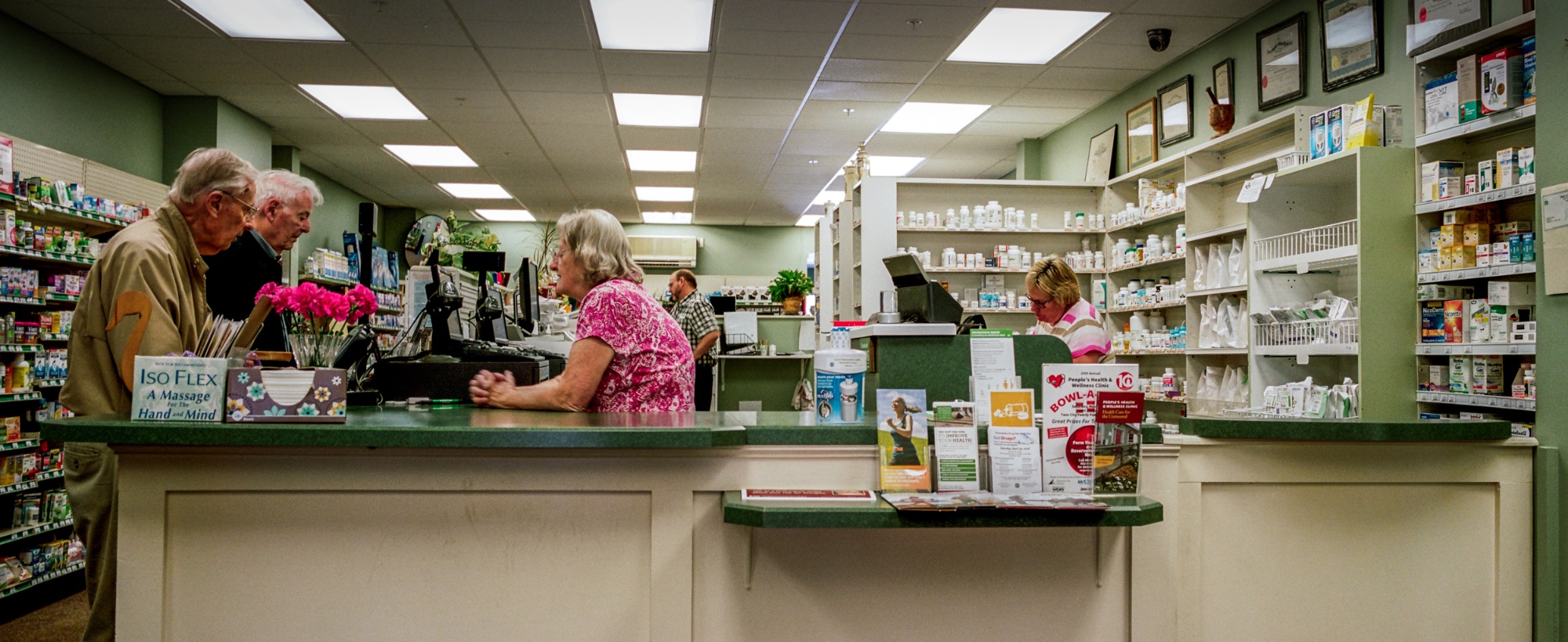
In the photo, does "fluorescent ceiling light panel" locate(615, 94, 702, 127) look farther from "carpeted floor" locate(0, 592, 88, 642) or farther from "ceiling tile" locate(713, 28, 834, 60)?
"carpeted floor" locate(0, 592, 88, 642)

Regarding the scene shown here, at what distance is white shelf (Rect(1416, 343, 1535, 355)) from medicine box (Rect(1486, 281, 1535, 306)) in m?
0.16

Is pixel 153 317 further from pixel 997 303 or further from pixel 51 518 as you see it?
pixel 997 303

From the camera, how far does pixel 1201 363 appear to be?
5633mm

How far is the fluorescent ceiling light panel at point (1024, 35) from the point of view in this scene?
542 centimetres

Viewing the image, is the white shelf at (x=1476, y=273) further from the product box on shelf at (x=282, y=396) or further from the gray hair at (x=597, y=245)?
the product box on shelf at (x=282, y=396)

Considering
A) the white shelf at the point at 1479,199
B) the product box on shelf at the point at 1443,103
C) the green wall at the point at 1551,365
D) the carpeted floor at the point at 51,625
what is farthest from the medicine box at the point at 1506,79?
the carpeted floor at the point at 51,625

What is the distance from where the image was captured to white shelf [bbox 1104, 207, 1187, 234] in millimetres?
5684

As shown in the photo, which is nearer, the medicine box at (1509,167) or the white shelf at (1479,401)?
the white shelf at (1479,401)

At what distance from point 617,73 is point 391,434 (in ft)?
16.3

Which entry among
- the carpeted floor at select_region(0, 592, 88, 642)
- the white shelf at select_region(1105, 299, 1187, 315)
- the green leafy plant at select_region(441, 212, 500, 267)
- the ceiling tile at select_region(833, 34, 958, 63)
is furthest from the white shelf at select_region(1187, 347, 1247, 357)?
the carpeted floor at select_region(0, 592, 88, 642)

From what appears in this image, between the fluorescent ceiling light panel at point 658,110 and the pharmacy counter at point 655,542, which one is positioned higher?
the fluorescent ceiling light panel at point 658,110

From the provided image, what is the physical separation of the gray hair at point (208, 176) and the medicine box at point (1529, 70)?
4.20 metres

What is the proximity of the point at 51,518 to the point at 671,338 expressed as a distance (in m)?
4.26

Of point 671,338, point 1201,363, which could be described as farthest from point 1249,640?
point 1201,363
